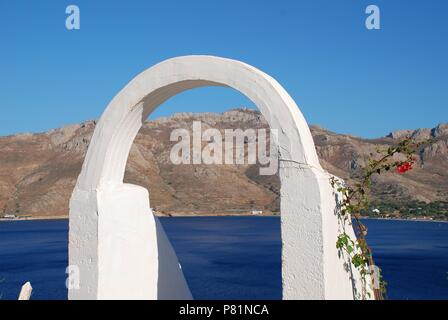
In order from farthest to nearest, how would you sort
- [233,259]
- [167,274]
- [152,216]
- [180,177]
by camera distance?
[180,177], [233,259], [167,274], [152,216]

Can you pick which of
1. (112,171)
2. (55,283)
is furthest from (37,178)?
(112,171)

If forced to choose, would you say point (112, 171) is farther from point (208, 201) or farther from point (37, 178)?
point (37, 178)

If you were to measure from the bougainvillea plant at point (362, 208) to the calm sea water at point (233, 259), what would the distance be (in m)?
23.9

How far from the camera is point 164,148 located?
109688 millimetres

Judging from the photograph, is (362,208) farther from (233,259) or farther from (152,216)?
(233,259)

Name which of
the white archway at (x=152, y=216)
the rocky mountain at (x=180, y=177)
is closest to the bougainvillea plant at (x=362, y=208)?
the white archway at (x=152, y=216)

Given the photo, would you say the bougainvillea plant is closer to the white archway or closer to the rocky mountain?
the white archway

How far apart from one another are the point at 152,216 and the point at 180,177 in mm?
90446

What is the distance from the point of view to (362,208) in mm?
4773

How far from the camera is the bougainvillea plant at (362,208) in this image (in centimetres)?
454

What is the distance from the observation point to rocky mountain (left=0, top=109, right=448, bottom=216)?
9012 cm

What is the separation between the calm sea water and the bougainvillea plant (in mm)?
23875

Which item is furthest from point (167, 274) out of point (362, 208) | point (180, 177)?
point (180, 177)
